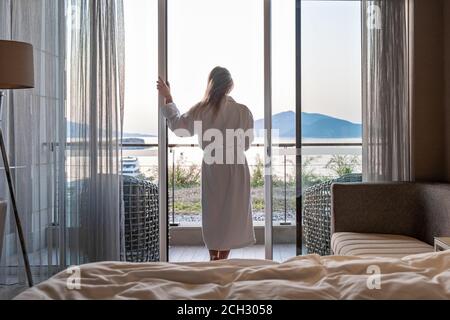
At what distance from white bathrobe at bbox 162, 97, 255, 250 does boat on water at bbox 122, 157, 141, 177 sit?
2.12 ft

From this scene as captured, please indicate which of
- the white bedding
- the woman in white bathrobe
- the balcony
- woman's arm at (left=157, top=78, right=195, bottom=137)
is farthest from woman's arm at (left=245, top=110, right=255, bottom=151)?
the white bedding

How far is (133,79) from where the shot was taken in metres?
3.71

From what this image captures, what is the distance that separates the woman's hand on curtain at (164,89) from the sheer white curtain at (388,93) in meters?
1.54

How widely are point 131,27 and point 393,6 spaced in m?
2.03

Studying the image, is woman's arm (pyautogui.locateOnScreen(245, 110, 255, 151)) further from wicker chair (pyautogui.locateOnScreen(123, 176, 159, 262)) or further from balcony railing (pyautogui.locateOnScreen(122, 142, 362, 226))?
wicker chair (pyautogui.locateOnScreen(123, 176, 159, 262))

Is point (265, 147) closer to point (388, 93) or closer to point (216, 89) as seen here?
point (216, 89)

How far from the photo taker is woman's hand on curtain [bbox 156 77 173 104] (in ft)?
11.8

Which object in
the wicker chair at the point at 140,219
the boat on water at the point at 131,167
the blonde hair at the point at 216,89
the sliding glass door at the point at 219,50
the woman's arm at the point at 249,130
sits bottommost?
the wicker chair at the point at 140,219

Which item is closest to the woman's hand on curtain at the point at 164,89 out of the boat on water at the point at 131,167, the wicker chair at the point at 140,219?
the boat on water at the point at 131,167

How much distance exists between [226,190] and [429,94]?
1.71 metres

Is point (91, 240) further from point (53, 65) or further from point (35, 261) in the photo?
point (53, 65)

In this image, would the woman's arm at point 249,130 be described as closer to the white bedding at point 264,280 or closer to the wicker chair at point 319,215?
the wicker chair at point 319,215

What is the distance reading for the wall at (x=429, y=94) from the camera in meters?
3.45

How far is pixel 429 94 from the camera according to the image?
3477 millimetres
